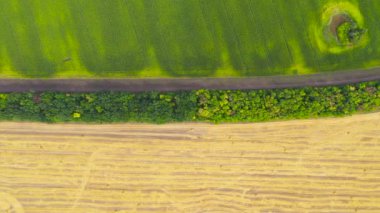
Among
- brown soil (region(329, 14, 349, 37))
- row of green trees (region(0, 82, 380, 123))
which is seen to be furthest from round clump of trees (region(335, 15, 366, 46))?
row of green trees (region(0, 82, 380, 123))

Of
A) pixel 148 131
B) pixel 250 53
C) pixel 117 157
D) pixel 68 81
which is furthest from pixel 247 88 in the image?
pixel 68 81

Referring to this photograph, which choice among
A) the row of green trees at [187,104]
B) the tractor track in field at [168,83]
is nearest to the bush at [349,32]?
the tractor track in field at [168,83]

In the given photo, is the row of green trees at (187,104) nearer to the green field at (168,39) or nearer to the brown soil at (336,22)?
the green field at (168,39)

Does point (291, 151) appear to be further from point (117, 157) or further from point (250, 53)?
point (117, 157)

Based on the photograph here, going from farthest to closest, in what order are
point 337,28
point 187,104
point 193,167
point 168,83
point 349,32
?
point 168,83 < point 193,167 < point 337,28 < point 349,32 < point 187,104

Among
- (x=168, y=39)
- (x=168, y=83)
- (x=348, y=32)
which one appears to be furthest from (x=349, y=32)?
(x=168, y=83)

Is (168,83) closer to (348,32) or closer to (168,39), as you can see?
(168,39)

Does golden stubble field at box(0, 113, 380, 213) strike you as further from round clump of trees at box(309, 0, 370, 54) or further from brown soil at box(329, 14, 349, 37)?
brown soil at box(329, 14, 349, 37)
